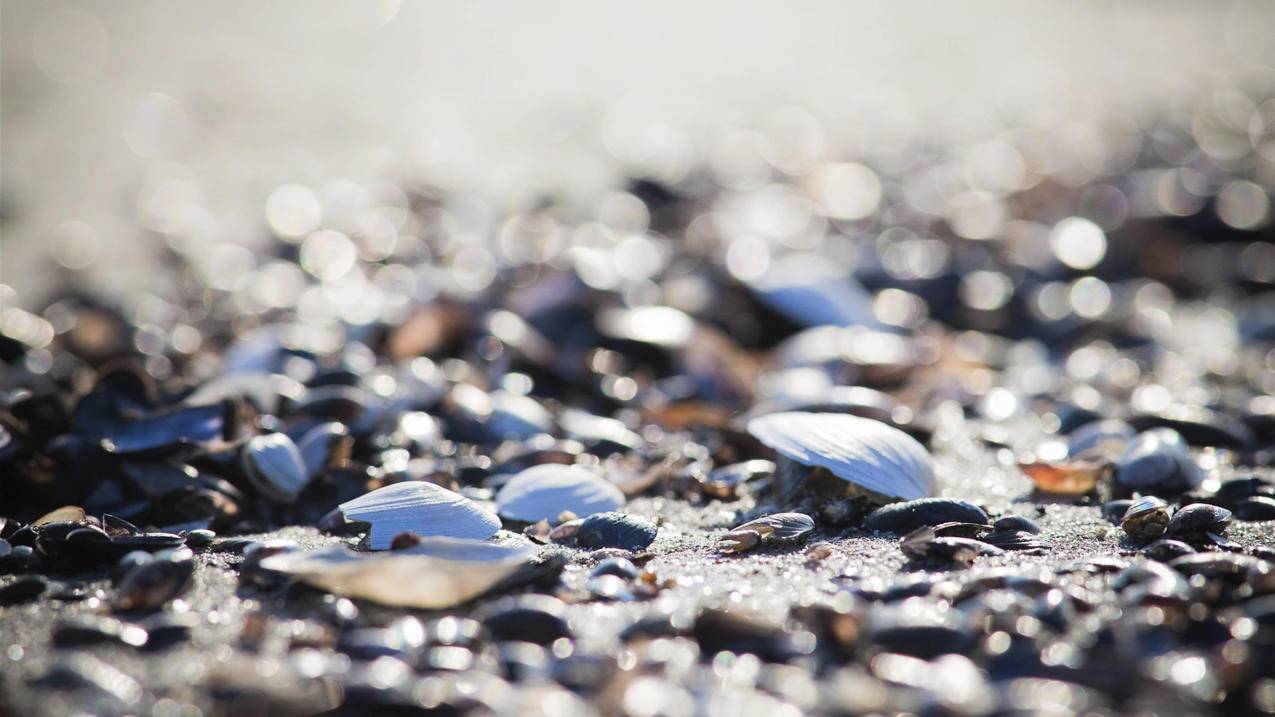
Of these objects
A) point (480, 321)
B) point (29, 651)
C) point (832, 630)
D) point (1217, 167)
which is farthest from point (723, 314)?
point (1217, 167)

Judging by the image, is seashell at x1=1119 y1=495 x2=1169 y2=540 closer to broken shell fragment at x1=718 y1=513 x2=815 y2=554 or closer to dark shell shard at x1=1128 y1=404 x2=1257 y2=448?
broken shell fragment at x1=718 y1=513 x2=815 y2=554

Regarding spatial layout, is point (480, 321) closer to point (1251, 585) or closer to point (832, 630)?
point (832, 630)

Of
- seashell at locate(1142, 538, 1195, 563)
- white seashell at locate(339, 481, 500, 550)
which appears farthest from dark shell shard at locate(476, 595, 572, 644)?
seashell at locate(1142, 538, 1195, 563)

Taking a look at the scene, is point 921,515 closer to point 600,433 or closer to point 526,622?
point 526,622

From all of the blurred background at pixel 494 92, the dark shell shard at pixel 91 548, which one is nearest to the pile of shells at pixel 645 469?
the dark shell shard at pixel 91 548

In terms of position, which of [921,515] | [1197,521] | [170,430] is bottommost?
[170,430]

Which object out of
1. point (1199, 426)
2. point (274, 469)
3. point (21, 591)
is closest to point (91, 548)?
point (21, 591)
